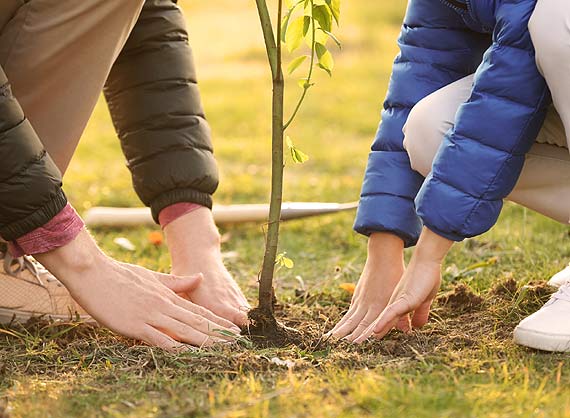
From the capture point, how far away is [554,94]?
212 centimetres

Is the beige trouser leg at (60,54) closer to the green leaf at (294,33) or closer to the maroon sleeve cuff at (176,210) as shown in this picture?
the maroon sleeve cuff at (176,210)

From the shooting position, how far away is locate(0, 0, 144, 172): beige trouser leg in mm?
2480

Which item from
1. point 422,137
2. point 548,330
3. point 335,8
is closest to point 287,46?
point 335,8

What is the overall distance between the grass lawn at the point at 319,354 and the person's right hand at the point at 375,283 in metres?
0.10

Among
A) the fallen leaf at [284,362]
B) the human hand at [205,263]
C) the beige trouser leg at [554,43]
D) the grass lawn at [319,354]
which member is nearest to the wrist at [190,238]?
the human hand at [205,263]

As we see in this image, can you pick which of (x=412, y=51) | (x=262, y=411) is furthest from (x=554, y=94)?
(x=262, y=411)

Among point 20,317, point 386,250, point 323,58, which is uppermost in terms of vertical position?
point 323,58

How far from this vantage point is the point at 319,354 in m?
2.15

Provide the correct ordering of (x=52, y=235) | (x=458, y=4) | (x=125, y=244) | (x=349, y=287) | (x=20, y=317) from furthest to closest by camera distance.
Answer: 1. (x=125, y=244)
2. (x=349, y=287)
3. (x=20, y=317)
4. (x=458, y=4)
5. (x=52, y=235)

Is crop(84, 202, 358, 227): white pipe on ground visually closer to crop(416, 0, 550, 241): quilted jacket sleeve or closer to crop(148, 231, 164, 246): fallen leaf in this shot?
crop(148, 231, 164, 246): fallen leaf

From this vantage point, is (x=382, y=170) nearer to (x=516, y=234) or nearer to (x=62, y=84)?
(x=62, y=84)

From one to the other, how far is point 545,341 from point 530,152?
63 centimetres

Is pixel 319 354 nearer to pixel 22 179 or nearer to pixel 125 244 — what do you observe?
pixel 22 179

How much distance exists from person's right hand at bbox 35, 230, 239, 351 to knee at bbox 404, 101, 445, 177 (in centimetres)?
63
